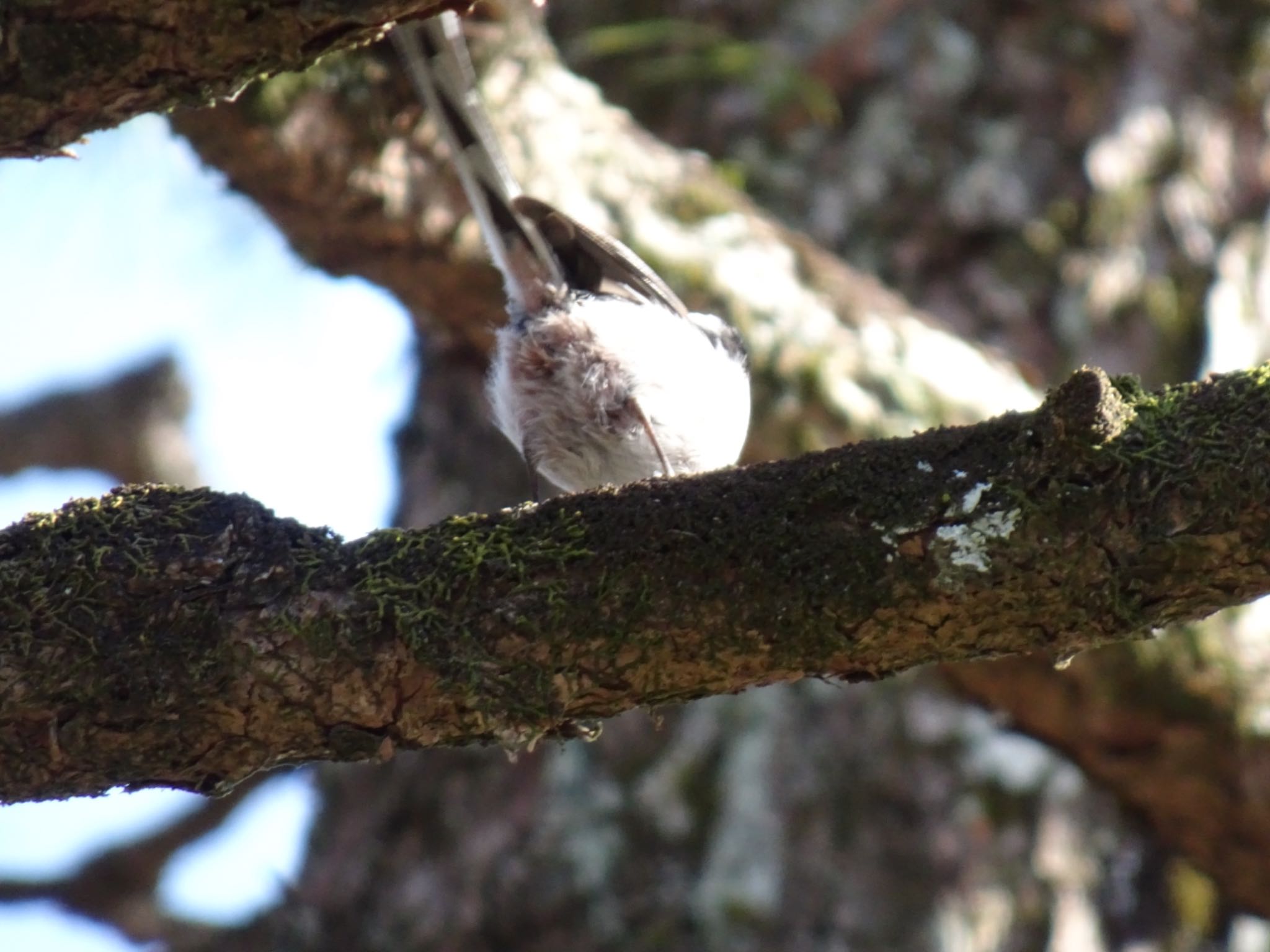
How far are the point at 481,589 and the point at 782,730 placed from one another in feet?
8.75

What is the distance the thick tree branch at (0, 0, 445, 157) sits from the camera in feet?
6.28

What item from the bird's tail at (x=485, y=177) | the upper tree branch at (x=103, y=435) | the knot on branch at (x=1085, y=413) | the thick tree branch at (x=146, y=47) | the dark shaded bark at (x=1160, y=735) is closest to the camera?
the knot on branch at (x=1085, y=413)

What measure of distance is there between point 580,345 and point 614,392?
15 cm

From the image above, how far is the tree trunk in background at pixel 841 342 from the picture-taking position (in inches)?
152

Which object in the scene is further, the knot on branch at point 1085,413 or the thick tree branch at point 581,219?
the thick tree branch at point 581,219

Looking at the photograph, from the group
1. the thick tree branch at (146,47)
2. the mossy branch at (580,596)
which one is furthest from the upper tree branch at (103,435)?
the mossy branch at (580,596)

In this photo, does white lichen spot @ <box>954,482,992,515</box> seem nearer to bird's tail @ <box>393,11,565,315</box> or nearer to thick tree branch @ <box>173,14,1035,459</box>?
bird's tail @ <box>393,11,565,315</box>

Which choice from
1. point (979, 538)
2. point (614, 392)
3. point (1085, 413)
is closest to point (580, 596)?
point (979, 538)

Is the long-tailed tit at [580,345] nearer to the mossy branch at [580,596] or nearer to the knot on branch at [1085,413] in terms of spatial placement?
the mossy branch at [580,596]

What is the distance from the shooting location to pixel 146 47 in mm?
1952

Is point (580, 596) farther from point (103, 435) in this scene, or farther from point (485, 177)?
point (103, 435)

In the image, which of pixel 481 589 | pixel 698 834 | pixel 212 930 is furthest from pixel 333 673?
pixel 212 930

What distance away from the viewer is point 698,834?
429 cm

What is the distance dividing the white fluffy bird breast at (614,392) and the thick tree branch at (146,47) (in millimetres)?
1584
